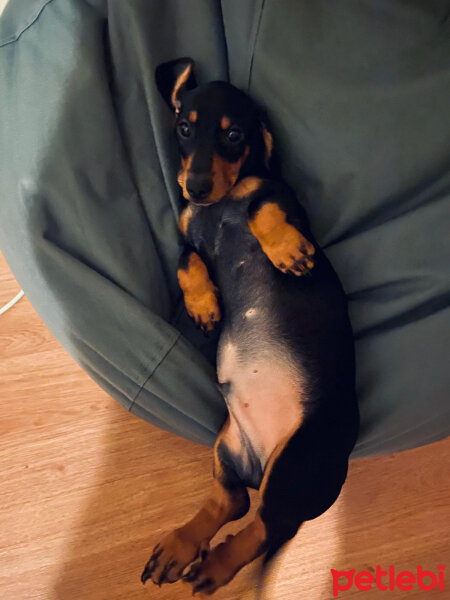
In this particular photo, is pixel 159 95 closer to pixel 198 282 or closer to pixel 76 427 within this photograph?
pixel 198 282

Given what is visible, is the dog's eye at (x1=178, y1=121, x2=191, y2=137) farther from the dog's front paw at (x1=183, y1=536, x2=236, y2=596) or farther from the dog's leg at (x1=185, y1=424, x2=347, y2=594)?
the dog's front paw at (x1=183, y1=536, x2=236, y2=596)

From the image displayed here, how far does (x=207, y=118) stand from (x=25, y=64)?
38 cm

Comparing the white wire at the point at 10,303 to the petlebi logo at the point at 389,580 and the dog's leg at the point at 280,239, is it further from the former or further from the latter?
the petlebi logo at the point at 389,580

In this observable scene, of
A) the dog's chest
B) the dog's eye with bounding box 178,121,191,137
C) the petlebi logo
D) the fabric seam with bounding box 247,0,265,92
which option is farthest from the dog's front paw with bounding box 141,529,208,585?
the fabric seam with bounding box 247,0,265,92

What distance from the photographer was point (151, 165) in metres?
1.07

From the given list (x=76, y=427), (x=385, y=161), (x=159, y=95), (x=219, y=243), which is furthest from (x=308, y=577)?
(x=159, y=95)

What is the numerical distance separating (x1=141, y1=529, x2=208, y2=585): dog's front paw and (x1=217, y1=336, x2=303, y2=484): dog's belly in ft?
0.58

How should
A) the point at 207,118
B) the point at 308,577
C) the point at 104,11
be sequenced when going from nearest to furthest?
1. the point at 207,118
2. the point at 104,11
3. the point at 308,577

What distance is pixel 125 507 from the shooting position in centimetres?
119

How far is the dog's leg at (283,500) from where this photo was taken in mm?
919

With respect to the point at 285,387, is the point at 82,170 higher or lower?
higher

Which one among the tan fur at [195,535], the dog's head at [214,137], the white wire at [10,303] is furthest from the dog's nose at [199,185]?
the white wire at [10,303]

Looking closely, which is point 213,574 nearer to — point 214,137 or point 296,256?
point 296,256

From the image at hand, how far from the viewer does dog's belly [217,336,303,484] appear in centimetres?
94
